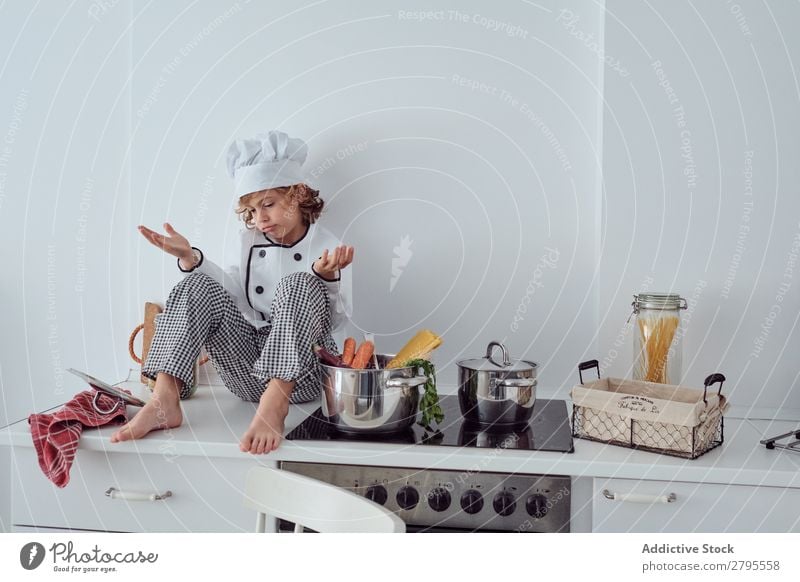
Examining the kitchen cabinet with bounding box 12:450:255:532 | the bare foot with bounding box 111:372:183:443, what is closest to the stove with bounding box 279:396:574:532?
the kitchen cabinet with bounding box 12:450:255:532

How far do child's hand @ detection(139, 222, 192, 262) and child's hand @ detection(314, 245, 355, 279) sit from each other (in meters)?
0.26

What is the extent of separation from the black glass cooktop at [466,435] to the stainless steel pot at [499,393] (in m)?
0.02

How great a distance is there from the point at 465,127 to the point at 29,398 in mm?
1140

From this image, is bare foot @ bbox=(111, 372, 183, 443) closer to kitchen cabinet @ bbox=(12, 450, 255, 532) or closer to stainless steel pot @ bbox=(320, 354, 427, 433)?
kitchen cabinet @ bbox=(12, 450, 255, 532)

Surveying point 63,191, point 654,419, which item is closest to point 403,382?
point 654,419

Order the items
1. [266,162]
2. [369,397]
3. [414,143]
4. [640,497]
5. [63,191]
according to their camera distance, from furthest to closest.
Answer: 1. [63,191]
2. [414,143]
3. [266,162]
4. [369,397]
5. [640,497]

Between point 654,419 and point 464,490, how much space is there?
0.98 ft

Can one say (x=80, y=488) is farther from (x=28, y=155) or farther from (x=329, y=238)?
(x=28, y=155)

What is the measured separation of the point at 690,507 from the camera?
1057mm

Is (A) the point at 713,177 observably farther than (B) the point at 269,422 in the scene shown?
Yes

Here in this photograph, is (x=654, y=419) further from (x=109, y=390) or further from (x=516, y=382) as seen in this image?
(x=109, y=390)

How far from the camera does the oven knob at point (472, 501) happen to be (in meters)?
1.11

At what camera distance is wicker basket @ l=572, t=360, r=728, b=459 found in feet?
3.45
